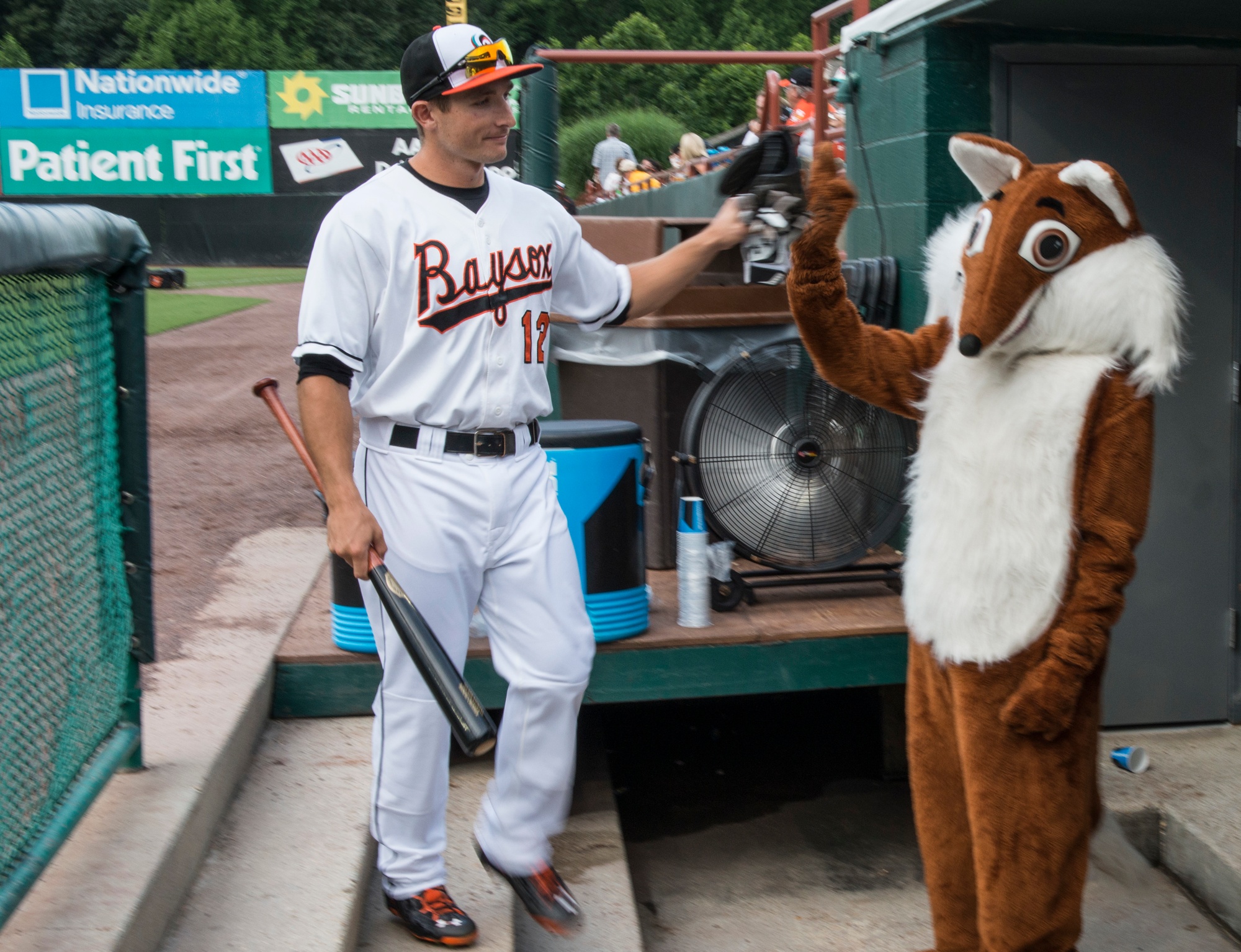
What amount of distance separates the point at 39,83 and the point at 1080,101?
24523 millimetres

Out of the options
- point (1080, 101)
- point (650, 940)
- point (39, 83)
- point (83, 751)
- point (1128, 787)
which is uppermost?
point (39, 83)

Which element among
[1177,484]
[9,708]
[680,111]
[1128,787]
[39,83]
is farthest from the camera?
[680,111]

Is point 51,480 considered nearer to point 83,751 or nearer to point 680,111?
point 83,751

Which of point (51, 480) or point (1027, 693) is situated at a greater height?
point (51, 480)

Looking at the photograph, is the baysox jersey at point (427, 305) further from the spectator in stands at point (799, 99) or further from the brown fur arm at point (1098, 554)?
the spectator in stands at point (799, 99)

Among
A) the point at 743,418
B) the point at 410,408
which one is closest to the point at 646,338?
the point at 743,418

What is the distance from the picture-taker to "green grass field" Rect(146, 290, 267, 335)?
13805mm

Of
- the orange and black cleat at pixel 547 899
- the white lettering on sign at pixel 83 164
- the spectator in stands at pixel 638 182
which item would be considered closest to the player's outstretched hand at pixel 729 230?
the orange and black cleat at pixel 547 899

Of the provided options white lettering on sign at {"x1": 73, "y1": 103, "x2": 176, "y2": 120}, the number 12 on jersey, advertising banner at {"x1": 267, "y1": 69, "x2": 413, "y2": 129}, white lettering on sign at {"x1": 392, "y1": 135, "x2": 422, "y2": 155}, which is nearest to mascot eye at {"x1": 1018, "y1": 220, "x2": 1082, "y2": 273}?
the number 12 on jersey

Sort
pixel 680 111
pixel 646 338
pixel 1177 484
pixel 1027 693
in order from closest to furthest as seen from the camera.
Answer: pixel 1027 693, pixel 1177 484, pixel 646 338, pixel 680 111

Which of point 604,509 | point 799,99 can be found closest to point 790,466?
point 604,509

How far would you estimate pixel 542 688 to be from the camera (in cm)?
273

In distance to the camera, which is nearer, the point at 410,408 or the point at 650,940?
the point at 410,408

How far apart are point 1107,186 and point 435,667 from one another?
5.50 feet
